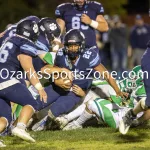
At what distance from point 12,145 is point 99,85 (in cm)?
212

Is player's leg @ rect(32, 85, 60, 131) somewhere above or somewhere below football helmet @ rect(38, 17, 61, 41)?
below

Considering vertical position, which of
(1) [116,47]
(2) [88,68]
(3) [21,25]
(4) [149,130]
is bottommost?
(1) [116,47]

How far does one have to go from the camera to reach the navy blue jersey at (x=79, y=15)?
10.4 metres

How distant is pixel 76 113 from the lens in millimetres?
8906

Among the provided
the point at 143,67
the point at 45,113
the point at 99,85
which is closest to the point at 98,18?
the point at 99,85

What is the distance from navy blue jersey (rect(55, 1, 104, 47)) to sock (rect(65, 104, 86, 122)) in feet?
5.07

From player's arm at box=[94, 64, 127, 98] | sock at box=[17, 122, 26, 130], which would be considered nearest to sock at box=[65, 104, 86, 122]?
player's arm at box=[94, 64, 127, 98]

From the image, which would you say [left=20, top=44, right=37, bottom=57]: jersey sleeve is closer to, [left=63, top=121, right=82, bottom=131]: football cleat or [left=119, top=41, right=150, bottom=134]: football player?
[left=119, top=41, right=150, bottom=134]: football player

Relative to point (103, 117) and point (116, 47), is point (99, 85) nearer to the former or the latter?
point (103, 117)

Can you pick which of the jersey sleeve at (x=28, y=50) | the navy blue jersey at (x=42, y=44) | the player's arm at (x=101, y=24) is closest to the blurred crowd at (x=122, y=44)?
the player's arm at (x=101, y=24)

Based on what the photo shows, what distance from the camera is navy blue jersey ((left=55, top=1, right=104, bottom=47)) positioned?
10391 millimetres

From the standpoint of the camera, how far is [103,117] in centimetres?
869

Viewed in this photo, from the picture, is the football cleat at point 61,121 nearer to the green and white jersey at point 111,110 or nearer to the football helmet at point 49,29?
the green and white jersey at point 111,110

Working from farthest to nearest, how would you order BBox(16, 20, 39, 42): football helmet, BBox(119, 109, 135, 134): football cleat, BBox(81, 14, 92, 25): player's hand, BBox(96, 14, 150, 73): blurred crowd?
BBox(96, 14, 150, 73): blurred crowd < BBox(81, 14, 92, 25): player's hand < BBox(16, 20, 39, 42): football helmet < BBox(119, 109, 135, 134): football cleat
